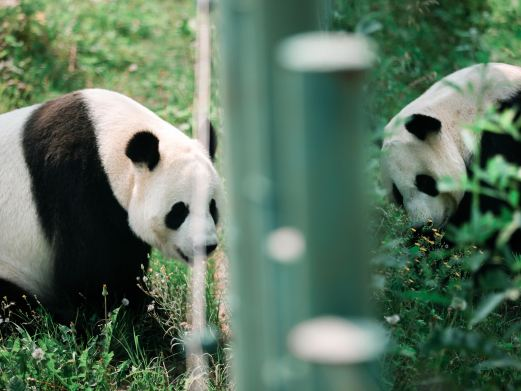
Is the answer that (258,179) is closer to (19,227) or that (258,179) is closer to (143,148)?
(143,148)

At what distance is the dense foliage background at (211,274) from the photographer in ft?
9.60

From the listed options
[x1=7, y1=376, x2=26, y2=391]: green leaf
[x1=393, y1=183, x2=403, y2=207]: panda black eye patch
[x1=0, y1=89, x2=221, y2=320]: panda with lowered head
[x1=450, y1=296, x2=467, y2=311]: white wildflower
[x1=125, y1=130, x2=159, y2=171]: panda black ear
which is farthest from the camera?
[x1=393, y1=183, x2=403, y2=207]: panda black eye patch

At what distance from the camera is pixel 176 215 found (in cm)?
387

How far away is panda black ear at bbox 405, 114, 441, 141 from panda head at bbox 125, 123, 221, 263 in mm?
1020

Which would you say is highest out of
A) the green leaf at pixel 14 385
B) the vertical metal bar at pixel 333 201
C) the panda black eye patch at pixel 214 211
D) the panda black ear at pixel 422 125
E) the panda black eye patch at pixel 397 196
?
the vertical metal bar at pixel 333 201

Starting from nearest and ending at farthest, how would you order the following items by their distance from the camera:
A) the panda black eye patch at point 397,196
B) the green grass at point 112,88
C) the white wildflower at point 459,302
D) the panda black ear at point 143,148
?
the white wildflower at point 459,302 → the green grass at point 112,88 → the panda black ear at point 143,148 → the panda black eye patch at point 397,196

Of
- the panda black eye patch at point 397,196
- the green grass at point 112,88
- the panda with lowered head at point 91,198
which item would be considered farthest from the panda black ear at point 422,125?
the green grass at point 112,88

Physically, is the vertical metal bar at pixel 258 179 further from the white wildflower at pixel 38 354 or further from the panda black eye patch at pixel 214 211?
the panda black eye patch at pixel 214 211

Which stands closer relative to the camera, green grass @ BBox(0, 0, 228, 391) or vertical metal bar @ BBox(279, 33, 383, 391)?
vertical metal bar @ BBox(279, 33, 383, 391)

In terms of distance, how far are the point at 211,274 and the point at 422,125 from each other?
1360 millimetres

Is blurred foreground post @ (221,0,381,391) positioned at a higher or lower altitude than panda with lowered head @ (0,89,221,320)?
higher

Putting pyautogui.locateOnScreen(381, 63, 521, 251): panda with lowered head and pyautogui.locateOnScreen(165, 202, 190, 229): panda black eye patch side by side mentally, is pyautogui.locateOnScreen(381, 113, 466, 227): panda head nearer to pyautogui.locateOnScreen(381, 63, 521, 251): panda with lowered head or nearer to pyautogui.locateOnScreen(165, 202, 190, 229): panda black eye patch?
pyautogui.locateOnScreen(381, 63, 521, 251): panda with lowered head

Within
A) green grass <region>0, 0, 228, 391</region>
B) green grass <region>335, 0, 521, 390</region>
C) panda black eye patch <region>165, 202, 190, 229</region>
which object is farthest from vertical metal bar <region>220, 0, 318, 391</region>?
panda black eye patch <region>165, 202, 190, 229</region>

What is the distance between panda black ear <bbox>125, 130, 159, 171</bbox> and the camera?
12.2 ft
